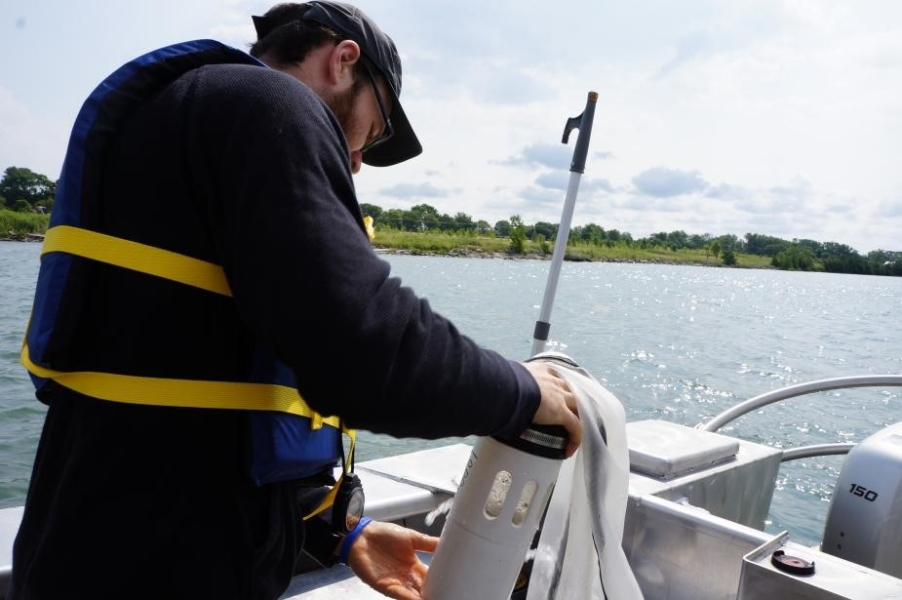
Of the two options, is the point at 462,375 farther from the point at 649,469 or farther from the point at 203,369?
the point at 649,469

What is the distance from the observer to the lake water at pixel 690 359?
24.4 ft

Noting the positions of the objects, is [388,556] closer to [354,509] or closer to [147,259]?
[354,509]

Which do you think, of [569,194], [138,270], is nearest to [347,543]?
[138,270]

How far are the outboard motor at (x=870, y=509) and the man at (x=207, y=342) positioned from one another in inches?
99.4

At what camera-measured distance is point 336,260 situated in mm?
917

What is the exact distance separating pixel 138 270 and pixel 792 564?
164 centimetres

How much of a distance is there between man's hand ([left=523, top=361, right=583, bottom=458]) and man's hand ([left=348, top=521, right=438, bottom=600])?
497 millimetres

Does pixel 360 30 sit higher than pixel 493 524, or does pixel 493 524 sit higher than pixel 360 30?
pixel 360 30

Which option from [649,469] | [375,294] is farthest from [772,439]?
[375,294]

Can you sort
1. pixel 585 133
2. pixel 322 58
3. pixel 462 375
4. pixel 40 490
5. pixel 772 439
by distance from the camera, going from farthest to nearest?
pixel 772 439, pixel 585 133, pixel 322 58, pixel 40 490, pixel 462 375

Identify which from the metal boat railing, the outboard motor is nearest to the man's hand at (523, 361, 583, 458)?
the outboard motor

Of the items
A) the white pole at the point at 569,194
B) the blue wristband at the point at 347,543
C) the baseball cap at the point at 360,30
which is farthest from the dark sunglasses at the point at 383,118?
the white pole at the point at 569,194

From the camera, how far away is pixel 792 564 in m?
1.80

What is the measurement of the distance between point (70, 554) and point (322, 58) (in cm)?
90
